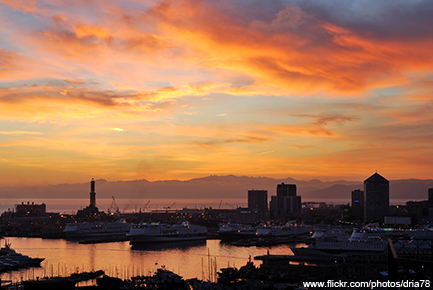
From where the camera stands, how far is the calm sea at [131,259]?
33638 millimetres

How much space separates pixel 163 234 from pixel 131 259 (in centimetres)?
2063

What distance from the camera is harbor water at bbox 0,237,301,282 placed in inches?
1323

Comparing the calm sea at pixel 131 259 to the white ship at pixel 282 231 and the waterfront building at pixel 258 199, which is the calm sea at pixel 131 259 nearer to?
the white ship at pixel 282 231

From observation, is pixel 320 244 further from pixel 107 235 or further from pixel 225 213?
pixel 225 213

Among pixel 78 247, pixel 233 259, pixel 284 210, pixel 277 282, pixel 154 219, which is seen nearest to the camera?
pixel 277 282

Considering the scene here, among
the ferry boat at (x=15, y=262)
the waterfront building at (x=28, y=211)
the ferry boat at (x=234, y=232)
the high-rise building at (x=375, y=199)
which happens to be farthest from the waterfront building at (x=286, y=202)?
the ferry boat at (x=15, y=262)

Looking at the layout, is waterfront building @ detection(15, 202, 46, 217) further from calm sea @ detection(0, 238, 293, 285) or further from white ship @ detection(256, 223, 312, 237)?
white ship @ detection(256, 223, 312, 237)

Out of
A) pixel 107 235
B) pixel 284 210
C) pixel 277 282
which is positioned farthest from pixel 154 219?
pixel 277 282

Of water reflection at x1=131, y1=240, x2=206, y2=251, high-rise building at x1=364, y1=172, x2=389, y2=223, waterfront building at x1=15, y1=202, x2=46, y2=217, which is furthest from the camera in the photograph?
high-rise building at x1=364, y1=172, x2=389, y2=223

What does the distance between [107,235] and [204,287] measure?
149ft

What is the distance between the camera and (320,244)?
45188 millimetres

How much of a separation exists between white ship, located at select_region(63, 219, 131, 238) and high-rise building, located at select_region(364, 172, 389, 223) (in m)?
59.7

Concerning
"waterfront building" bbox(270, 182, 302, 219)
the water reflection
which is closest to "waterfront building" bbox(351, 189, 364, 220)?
"waterfront building" bbox(270, 182, 302, 219)

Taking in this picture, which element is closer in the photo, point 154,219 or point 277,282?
point 277,282
